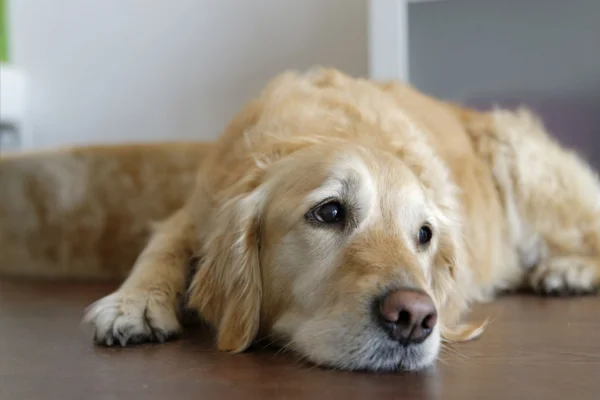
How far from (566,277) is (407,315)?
53.2 inches

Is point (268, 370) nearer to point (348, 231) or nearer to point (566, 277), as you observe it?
point (348, 231)

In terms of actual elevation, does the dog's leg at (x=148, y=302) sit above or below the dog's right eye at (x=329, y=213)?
below

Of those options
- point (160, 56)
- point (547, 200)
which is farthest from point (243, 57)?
point (547, 200)

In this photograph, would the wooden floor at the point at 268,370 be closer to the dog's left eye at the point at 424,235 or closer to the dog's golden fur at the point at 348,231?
the dog's golden fur at the point at 348,231

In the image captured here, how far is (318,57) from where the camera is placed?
3.74m

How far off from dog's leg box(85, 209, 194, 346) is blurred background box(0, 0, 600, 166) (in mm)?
1455

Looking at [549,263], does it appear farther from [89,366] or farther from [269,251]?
[89,366]

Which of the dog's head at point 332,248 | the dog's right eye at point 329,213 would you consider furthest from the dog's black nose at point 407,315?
the dog's right eye at point 329,213

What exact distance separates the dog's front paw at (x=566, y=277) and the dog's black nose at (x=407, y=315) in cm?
128

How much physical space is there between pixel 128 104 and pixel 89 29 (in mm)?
493

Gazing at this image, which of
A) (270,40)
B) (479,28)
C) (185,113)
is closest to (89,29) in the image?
(185,113)

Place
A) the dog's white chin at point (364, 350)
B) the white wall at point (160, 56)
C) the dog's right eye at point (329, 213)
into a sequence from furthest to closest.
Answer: the white wall at point (160, 56) < the dog's right eye at point (329, 213) < the dog's white chin at point (364, 350)

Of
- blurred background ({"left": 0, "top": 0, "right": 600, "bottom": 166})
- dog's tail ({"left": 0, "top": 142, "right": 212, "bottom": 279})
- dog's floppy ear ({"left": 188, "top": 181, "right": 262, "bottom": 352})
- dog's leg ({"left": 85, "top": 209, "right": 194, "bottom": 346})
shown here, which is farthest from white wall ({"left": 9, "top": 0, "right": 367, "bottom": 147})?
dog's floppy ear ({"left": 188, "top": 181, "right": 262, "bottom": 352})

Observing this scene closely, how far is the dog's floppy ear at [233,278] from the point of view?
1732mm
